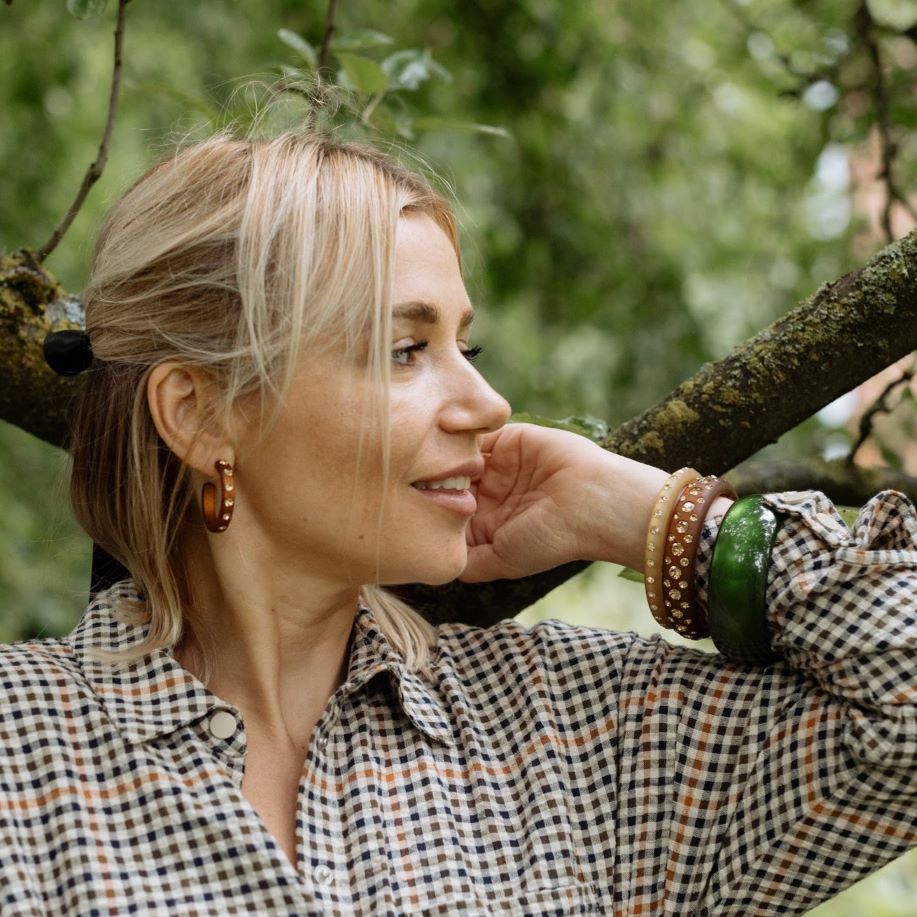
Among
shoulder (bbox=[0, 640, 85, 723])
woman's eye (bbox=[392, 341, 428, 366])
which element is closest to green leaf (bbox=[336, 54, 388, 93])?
woman's eye (bbox=[392, 341, 428, 366])

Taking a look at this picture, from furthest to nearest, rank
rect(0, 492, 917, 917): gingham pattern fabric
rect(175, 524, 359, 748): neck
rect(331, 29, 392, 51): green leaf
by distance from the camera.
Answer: rect(331, 29, 392, 51): green leaf
rect(175, 524, 359, 748): neck
rect(0, 492, 917, 917): gingham pattern fabric

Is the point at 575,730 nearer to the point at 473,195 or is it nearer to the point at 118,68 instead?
the point at 118,68

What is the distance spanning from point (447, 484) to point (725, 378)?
40 cm

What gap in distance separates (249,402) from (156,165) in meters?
0.38

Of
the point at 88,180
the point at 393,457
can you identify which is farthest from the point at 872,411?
the point at 88,180

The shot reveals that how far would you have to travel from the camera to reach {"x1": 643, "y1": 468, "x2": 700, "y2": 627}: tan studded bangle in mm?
1610

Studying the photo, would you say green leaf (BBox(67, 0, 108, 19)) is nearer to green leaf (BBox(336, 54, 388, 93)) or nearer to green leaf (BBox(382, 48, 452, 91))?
green leaf (BBox(336, 54, 388, 93))

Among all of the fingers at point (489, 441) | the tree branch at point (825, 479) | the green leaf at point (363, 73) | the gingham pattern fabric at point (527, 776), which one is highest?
the green leaf at point (363, 73)

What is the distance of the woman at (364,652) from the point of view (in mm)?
1452

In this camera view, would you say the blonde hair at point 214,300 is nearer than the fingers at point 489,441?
Yes

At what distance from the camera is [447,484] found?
1589 mm

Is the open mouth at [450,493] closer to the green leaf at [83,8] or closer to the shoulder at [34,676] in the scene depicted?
the shoulder at [34,676]

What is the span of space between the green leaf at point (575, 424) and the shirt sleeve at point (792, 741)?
0.31 m

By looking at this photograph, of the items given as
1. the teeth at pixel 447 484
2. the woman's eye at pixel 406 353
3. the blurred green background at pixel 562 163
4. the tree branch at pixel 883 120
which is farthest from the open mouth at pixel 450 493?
the blurred green background at pixel 562 163
